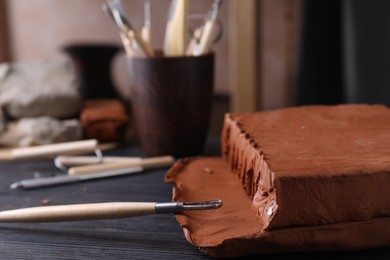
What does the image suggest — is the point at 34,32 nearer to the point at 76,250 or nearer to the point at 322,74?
the point at 322,74

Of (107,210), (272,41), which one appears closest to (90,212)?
(107,210)

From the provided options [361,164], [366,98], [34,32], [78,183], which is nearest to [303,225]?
[361,164]

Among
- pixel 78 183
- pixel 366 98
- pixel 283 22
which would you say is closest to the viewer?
pixel 78 183

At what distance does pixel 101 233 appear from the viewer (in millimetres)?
538

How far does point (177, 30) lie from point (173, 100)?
0.11 m

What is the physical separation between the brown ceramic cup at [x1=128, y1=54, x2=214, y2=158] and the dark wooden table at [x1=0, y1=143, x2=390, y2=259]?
0.12 m

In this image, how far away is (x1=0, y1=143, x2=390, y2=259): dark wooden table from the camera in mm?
489

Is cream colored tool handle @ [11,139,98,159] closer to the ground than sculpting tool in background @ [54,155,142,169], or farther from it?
farther from it

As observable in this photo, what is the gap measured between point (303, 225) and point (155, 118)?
0.40 meters

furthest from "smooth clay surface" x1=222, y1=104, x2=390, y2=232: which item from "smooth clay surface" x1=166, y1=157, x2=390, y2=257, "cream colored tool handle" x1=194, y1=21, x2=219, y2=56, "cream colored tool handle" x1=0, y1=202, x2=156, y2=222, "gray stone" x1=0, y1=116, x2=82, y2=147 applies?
"gray stone" x1=0, y1=116, x2=82, y2=147

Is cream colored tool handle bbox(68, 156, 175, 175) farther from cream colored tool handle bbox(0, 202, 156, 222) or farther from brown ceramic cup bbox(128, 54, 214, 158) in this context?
cream colored tool handle bbox(0, 202, 156, 222)

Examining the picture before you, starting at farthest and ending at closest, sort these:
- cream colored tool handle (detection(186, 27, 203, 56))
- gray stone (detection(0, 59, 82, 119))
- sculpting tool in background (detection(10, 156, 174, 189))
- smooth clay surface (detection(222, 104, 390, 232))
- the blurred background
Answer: the blurred background, gray stone (detection(0, 59, 82, 119)), cream colored tool handle (detection(186, 27, 203, 56)), sculpting tool in background (detection(10, 156, 174, 189)), smooth clay surface (detection(222, 104, 390, 232))

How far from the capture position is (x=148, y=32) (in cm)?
82

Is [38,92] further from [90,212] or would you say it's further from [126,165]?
[90,212]
